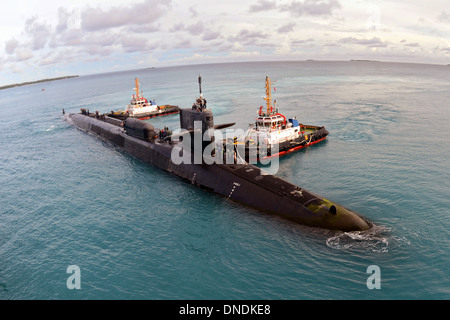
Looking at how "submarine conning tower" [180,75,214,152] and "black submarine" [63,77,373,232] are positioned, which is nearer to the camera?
"black submarine" [63,77,373,232]

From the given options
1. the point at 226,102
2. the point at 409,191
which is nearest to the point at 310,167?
the point at 409,191

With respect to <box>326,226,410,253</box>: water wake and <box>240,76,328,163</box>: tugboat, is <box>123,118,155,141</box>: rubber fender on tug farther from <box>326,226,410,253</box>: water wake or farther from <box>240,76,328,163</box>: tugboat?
<box>326,226,410,253</box>: water wake

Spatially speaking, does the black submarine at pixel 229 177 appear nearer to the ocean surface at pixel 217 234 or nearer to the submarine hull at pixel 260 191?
the submarine hull at pixel 260 191

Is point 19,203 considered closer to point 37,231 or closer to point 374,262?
point 37,231

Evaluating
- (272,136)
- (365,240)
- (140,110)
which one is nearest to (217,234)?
(365,240)

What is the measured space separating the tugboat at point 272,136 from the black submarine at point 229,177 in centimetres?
923

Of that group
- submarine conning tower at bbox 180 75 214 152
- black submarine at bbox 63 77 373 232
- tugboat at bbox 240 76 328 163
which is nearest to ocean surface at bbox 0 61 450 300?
black submarine at bbox 63 77 373 232

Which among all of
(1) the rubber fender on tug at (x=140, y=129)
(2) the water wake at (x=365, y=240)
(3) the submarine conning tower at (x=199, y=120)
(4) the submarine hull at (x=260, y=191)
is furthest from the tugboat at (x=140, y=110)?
(2) the water wake at (x=365, y=240)

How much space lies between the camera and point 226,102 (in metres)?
90.4

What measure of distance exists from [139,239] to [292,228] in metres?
11.0

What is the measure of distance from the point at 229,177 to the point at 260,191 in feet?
12.2

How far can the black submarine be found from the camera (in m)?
21.5

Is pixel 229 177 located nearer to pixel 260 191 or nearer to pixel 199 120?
pixel 260 191

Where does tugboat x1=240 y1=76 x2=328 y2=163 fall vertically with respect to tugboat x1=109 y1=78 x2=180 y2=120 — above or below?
below
